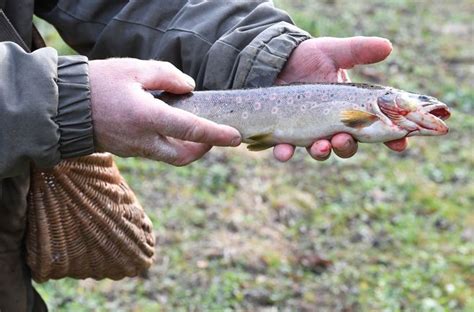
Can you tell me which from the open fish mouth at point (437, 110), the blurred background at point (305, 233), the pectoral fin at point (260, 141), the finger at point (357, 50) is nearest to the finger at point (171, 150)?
the pectoral fin at point (260, 141)

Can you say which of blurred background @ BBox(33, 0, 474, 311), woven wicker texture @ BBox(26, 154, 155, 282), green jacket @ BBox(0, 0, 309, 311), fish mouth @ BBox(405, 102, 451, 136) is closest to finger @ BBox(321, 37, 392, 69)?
green jacket @ BBox(0, 0, 309, 311)

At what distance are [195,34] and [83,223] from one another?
68cm

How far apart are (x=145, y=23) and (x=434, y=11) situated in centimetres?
863

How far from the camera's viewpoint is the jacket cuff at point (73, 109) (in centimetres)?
232

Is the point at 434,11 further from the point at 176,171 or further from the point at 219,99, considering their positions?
the point at 219,99

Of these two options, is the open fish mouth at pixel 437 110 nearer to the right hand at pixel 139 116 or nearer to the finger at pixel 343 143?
the finger at pixel 343 143

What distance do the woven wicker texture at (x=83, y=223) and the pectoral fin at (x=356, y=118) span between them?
29.9 inches

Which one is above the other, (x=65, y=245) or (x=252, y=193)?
(x=65, y=245)

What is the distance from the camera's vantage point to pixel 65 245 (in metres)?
2.88

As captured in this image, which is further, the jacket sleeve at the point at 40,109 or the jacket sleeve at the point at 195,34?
the jacket sleeve at the point at 195,34

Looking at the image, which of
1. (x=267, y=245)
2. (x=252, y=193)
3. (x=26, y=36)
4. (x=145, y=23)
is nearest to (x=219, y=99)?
(x=145, y=23)

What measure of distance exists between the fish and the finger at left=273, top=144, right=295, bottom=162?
2 centimetres

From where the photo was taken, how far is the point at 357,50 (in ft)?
9.41

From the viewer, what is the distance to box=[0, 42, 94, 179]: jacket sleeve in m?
2.25
